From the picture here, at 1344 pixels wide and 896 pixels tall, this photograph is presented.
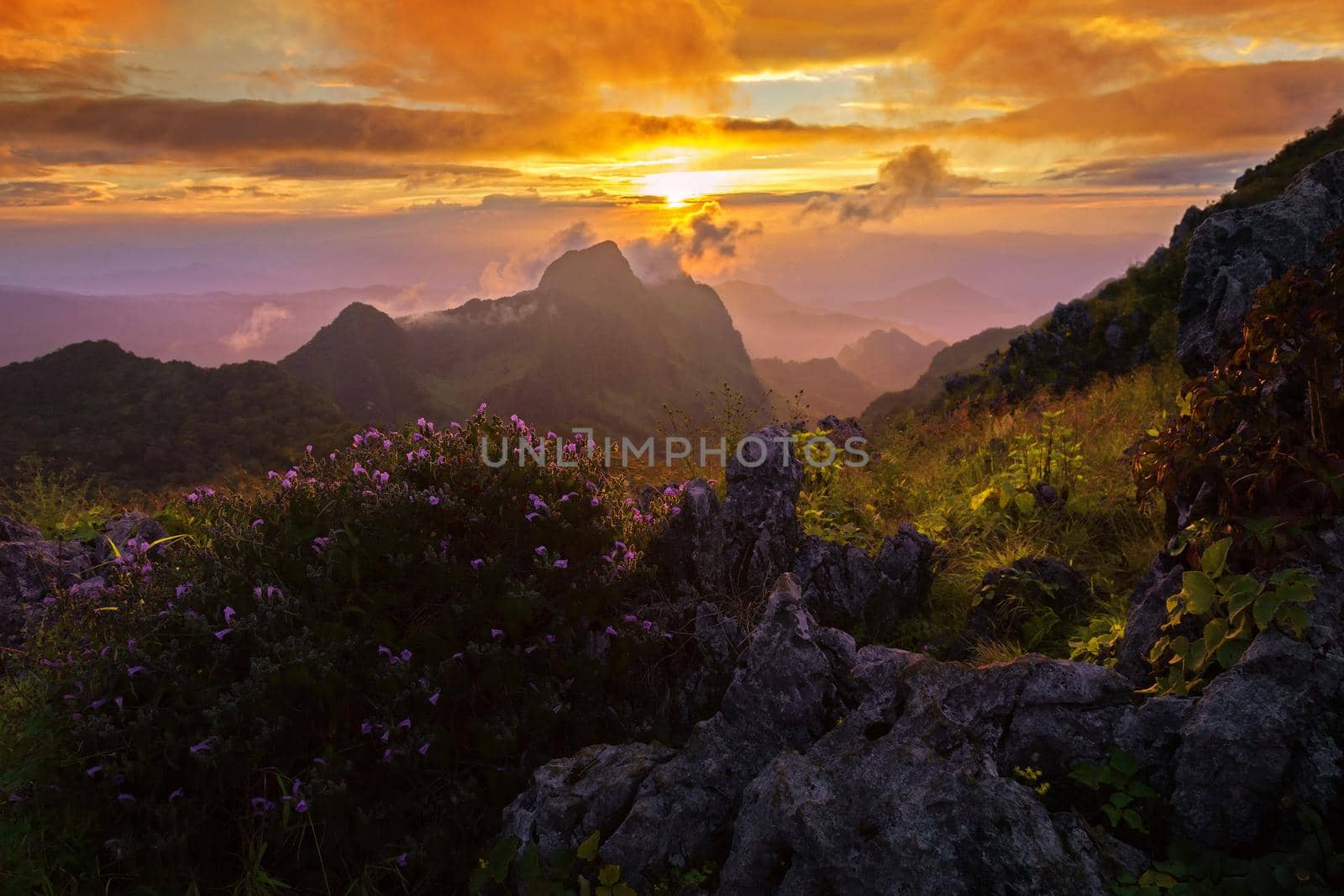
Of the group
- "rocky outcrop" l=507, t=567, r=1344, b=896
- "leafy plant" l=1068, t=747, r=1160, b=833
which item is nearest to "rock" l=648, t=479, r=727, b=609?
"rocky outcrop" l=507, t=567, r=1344, b=896

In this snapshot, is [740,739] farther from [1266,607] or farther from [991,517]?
[991,517]

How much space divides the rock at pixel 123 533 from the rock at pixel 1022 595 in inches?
309

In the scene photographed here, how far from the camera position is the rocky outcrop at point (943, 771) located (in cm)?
312

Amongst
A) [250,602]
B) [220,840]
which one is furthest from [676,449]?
[220,840]

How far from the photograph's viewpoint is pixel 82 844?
13.1ft

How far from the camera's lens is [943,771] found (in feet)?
11.1

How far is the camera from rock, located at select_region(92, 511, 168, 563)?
7.22 meters

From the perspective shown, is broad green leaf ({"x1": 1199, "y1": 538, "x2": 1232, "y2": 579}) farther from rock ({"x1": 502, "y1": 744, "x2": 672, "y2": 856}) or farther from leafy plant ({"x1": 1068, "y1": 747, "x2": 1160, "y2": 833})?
rock ({"x1": 502, "y1": 744, "x2": 672, "y2": 856})

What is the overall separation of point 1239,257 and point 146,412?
117305 millimetres

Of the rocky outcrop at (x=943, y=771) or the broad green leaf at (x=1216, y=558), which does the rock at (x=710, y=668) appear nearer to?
the rocky outcrop at (x=943, y=771)

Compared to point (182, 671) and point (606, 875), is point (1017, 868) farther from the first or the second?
point (182, 671)

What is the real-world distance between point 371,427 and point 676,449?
4.83 metres

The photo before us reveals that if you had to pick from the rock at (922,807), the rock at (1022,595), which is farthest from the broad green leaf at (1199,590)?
the rock at (1022,595)

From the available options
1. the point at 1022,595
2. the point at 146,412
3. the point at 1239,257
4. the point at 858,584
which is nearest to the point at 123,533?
the point at 858,584
